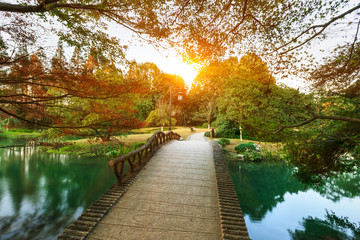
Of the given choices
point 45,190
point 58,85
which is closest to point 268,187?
point 58,85

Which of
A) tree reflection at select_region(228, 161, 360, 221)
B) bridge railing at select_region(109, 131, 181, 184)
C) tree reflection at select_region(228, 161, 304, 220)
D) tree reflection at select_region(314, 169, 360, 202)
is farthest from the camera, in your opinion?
tree reflection at select_region(314, 169, 360, 202)

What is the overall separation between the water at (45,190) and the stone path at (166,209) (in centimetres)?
314

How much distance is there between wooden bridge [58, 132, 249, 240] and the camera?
3.11m

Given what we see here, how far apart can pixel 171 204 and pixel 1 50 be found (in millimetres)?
4922

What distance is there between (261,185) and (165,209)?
27.1 ft

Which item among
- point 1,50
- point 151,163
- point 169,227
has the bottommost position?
point 169,227

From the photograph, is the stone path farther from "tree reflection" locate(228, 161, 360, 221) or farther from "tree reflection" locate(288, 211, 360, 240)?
"tree reflection" locate(288, 211, 360, 240)

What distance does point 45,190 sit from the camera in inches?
342

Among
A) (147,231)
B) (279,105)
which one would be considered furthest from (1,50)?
(279,105)

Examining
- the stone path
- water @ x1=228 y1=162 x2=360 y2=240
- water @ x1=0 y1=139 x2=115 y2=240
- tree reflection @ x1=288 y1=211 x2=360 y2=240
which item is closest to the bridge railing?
the stone path

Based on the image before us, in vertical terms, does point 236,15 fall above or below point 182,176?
above

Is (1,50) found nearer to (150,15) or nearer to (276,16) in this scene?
(150,15)

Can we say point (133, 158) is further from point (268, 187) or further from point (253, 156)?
point (253, 156)

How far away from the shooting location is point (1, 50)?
10.3 ft
